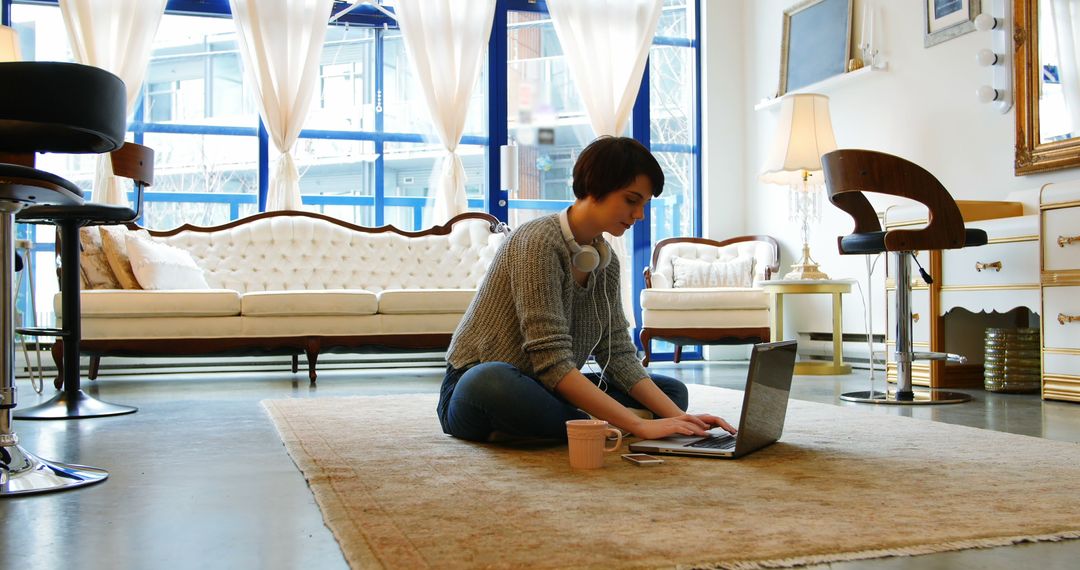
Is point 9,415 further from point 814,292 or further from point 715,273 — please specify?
point 715,273

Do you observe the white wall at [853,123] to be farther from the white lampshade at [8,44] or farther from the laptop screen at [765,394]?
the white lampshade at [8,44]

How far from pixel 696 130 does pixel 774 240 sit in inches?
46.0

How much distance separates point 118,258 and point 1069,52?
4.49 m

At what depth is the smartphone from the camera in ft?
6.55

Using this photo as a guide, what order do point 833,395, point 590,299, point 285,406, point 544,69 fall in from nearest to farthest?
point 590,299 → point 285,406 → point 833,395 → point 544,69

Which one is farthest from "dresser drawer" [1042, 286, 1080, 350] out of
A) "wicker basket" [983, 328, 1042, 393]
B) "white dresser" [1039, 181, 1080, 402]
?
"wicker basket" [983, 328, 1042, 393]

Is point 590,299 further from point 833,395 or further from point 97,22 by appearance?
point 97,22

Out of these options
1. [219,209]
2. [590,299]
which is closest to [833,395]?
[590,299]

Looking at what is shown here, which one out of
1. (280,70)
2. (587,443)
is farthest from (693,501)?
(280,70)

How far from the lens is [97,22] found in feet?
18.4

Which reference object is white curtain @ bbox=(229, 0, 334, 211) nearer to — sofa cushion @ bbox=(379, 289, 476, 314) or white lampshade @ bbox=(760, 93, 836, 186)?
sofa cushion @ bbox=(379, 289, 476, 314)

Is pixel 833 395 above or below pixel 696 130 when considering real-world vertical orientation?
below

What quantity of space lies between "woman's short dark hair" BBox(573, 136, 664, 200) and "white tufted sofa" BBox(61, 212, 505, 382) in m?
2.95

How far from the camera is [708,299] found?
18.1ft
